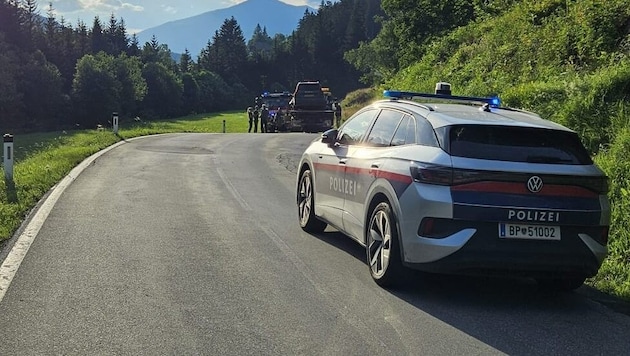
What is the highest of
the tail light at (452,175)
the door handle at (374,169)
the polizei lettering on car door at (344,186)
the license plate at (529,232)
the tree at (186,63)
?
the tree at (186,63)

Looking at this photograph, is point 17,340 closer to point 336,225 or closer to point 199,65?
point 336,225

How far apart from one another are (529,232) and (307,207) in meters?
3.77

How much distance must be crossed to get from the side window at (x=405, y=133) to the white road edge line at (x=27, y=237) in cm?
371

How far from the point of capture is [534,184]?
5781 millimetres

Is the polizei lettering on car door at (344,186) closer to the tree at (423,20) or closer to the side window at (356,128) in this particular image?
the side window at (356,128)

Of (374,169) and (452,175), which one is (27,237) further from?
(452,175)

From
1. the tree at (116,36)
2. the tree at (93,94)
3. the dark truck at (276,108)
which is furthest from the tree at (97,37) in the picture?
the dark truck at (276,108)

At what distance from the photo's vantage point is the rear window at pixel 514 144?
593cm

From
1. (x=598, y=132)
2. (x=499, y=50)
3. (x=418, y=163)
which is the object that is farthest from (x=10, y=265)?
(x=499, y=50)

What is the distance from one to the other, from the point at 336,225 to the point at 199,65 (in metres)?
150

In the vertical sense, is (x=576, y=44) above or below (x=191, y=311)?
above

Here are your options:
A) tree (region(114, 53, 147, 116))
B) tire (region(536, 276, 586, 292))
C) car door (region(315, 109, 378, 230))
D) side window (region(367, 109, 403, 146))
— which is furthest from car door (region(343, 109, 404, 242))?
tree (region(114, 53, 147, 116))

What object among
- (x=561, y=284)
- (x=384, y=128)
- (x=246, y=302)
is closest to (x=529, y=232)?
(x=561, y=284)

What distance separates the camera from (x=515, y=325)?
17.9ft
